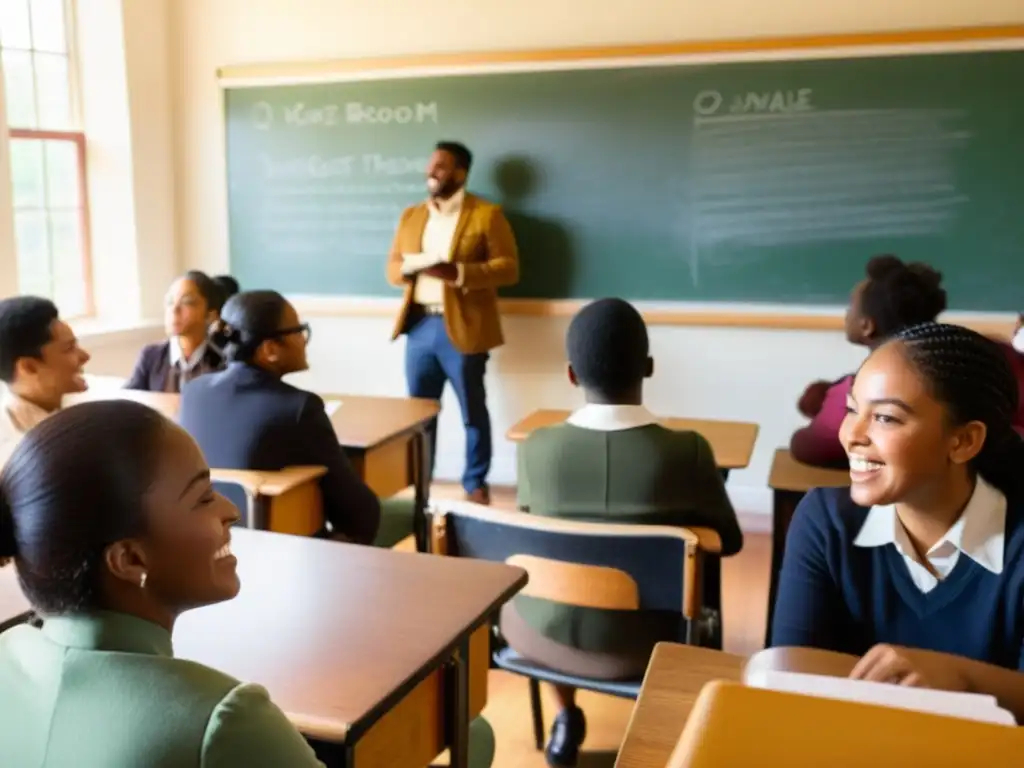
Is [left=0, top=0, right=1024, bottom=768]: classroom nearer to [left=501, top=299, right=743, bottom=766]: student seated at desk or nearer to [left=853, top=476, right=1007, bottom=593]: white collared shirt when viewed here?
[left=501, top=299, right=743, bottom=766]: student seated at desk

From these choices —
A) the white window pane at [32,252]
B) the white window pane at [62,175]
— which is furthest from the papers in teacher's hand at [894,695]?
the white window pane at [62,175]

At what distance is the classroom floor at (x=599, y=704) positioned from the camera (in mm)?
2525

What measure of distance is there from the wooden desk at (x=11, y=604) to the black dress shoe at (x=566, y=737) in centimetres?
132

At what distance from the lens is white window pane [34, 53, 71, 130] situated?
479 cm

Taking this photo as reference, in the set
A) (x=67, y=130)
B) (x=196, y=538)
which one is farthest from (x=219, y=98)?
(x=196, y=538)

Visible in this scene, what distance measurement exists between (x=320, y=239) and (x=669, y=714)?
4201 mm

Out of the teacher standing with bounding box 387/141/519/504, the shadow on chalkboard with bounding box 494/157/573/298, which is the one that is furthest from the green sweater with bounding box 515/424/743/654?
the shadow on chalkboard with bounding box 494/157/573/298

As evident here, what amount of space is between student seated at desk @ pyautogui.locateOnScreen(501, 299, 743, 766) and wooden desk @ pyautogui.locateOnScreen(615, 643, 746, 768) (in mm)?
653

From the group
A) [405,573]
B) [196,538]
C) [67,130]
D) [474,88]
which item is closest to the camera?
[196,538]

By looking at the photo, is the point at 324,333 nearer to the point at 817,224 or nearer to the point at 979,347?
the point at 817,224

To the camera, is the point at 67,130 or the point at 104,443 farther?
the point at 67,130

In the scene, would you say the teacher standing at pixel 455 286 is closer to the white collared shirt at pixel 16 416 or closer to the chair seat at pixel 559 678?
the white collared shirt at pixel 16 416

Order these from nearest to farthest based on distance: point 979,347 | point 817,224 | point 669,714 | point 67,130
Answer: point 669,714 < point 979,347 < point 817,224 < point 67,130

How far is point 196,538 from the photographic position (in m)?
1.06
